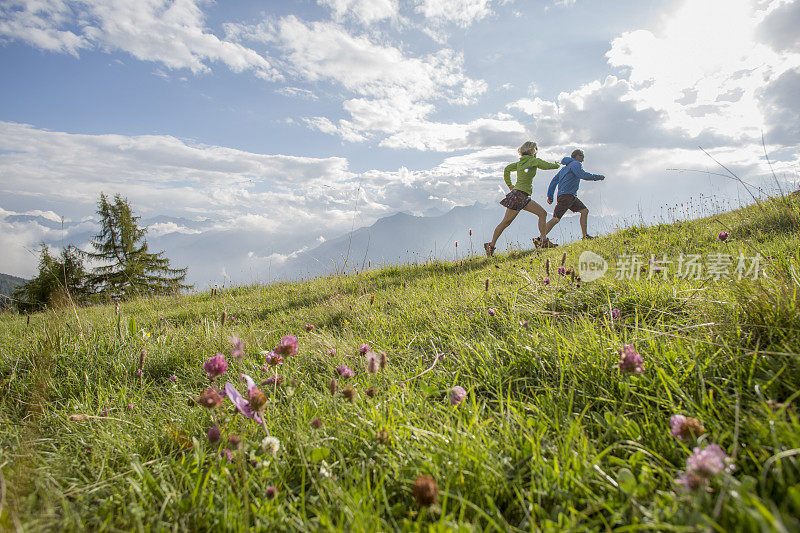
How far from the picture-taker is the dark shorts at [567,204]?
1014cm

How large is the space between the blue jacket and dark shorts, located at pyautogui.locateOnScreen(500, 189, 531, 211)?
3.74 feet

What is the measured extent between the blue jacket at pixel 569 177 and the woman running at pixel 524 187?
757 mm

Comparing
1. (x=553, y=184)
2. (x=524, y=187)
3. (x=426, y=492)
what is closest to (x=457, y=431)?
(x=426, y=492)

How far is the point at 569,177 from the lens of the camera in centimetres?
1014

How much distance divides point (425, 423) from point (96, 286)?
4194cm

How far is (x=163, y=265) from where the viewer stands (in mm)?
37281

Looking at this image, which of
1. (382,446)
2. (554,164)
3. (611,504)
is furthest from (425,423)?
(554,164)

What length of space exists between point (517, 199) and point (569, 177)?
177 cm

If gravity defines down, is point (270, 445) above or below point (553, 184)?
below

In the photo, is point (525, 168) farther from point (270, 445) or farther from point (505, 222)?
point (270, 445)

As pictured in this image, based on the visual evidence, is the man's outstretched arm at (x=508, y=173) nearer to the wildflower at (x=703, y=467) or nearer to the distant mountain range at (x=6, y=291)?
the wildflower at (x=703, y=467)

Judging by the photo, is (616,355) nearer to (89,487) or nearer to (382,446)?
(382,446)

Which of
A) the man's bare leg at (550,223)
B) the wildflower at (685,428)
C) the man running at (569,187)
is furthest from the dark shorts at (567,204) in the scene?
the wildflower at (685,428)

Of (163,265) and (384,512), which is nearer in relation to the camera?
(384,512)
